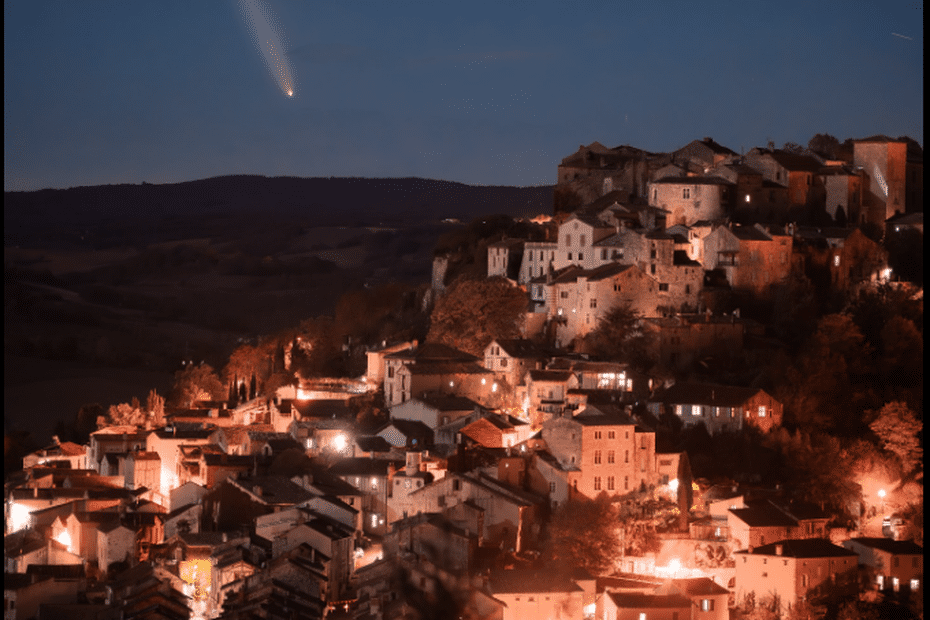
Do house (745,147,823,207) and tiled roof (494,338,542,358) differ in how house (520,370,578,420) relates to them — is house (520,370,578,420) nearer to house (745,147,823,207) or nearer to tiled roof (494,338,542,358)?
tiled roof (494,338,542,358)

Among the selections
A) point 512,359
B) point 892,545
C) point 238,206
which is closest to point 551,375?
point 512,359

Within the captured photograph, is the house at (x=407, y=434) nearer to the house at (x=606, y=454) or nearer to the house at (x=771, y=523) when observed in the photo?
the house at (x=606, y=454)

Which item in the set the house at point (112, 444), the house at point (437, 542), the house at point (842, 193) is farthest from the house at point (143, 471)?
the house at point (842, 193)

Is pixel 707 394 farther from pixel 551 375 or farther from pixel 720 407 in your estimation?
pixel 551 375

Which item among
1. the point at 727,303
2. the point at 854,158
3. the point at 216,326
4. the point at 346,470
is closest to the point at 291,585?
the point at 346,470

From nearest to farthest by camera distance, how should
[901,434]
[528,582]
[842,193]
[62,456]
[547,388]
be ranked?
[528,582] → [901,434] → [547,388] → [62,456] → [842,193]
